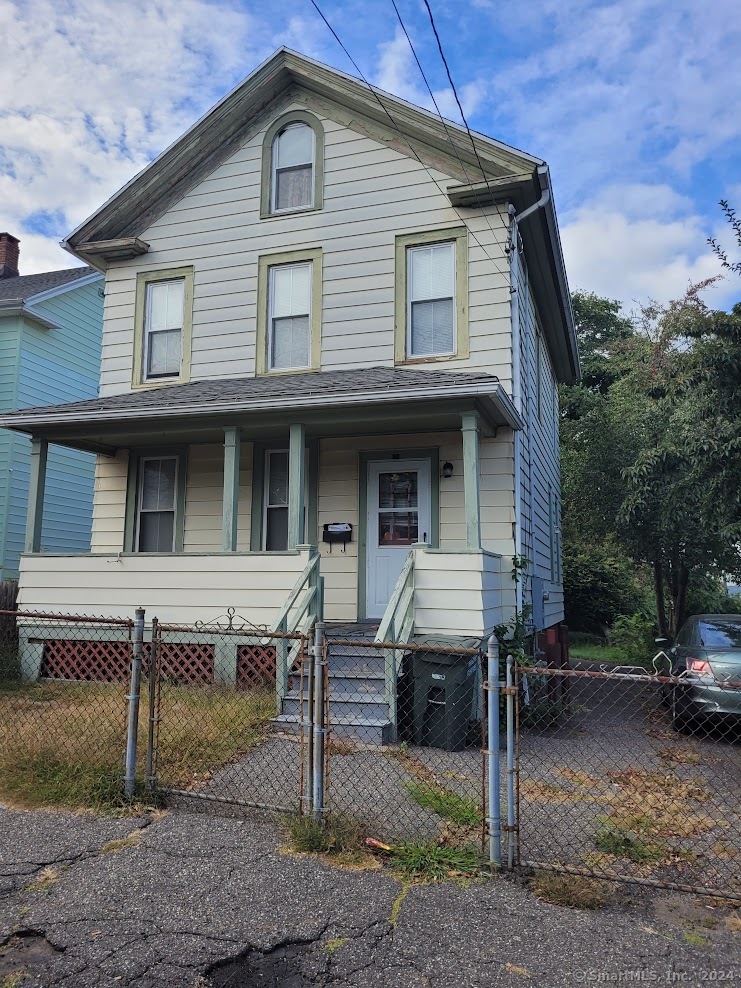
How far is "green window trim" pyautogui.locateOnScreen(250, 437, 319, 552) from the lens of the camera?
1027cm

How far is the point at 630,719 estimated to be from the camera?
902cm

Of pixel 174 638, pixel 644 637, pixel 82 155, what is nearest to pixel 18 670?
pixel 174 638

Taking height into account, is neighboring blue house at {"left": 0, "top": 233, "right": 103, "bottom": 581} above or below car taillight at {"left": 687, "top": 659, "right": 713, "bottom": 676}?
above

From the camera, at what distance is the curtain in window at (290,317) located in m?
10.8

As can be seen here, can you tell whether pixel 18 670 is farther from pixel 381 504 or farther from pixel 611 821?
pixel 611 821

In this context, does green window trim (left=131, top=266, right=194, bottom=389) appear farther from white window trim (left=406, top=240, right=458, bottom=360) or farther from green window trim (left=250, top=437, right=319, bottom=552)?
white window trim (left=406, top=240, right=458, bottom=360)

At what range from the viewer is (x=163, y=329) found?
11.6 metres

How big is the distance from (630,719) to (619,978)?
6.50 meters

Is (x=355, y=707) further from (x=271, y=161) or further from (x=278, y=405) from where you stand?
(x=271, y=161)

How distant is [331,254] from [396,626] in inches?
241

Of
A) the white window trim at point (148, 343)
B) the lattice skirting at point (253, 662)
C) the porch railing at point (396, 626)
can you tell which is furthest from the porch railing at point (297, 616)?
the white window trim at point (148, 343)

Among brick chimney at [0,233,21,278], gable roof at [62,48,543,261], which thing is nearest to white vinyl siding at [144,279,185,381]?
gable roof at [62,48,543,261]

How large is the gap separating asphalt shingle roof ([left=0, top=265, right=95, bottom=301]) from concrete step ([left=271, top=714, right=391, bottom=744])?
1301cm

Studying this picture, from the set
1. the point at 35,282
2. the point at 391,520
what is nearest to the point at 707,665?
the point at 391,520
